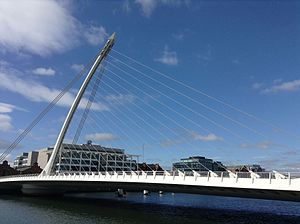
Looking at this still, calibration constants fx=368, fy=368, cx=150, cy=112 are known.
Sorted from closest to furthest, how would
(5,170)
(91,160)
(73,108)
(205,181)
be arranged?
(205,181), (73,108), (5,170), (91,160)

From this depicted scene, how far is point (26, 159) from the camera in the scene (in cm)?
17250

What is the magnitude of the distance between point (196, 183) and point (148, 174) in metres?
7.96

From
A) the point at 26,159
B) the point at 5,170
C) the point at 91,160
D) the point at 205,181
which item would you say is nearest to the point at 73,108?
the point at 205,181

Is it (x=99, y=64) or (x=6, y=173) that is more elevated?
Answer: (x=99, y=64)

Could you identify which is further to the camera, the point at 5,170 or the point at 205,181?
the point at 5,170

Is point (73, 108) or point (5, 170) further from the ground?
point (73, 108)

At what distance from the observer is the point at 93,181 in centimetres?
4906

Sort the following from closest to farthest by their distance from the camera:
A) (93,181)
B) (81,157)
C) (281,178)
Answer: (281,178) → (93,181) → (81,157)

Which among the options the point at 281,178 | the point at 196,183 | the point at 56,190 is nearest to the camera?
the point at 281,178

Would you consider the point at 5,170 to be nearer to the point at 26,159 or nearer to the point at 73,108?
the point at 26,159

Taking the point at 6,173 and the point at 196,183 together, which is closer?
the point at 196,183

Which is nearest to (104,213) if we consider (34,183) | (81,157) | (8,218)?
(8,218)

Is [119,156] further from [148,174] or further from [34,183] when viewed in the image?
[148,174]

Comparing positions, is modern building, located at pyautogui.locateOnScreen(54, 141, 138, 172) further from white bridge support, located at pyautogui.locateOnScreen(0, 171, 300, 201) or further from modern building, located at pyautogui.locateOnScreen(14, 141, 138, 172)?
white bridge support, located at pyautogui.locateOnScreen(0, 171, 300, 201)
